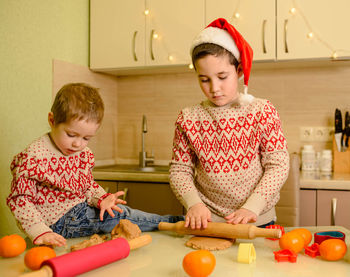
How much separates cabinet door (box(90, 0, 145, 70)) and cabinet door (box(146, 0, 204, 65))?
62 mm

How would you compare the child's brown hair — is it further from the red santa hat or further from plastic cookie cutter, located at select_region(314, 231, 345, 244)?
plastic cookie cutter, located at select_region(314, 231, 345, 244)

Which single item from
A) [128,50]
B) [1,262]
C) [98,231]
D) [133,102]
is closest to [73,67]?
[128,50]

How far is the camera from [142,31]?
236cm

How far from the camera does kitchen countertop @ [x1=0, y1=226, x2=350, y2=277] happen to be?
73 centimetres

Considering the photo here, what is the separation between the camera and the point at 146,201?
2141 mm

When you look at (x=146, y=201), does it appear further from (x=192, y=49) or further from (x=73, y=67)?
(x=192, y=49)

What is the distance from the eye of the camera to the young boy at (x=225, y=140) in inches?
47.8

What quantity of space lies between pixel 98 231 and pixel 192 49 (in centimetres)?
66

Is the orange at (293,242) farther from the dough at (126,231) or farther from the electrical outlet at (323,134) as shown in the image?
the electrical outlet at (323,134)

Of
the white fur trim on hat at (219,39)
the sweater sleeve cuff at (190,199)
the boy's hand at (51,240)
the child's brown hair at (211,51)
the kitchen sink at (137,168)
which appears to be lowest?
the kitchen sink at (137,168)

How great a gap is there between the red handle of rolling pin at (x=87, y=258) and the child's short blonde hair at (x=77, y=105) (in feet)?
1.46

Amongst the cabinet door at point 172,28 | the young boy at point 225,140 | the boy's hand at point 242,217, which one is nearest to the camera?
the boy's hand at point 242,217

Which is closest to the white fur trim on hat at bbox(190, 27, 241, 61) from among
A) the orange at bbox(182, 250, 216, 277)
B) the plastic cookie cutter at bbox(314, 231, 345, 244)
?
the plastic cookie cutter at bbox(314, 231, 345, 244)

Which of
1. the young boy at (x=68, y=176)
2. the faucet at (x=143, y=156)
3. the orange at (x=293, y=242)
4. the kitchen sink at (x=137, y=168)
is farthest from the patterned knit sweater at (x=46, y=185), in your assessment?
the faucet at (x=143, y=156)
